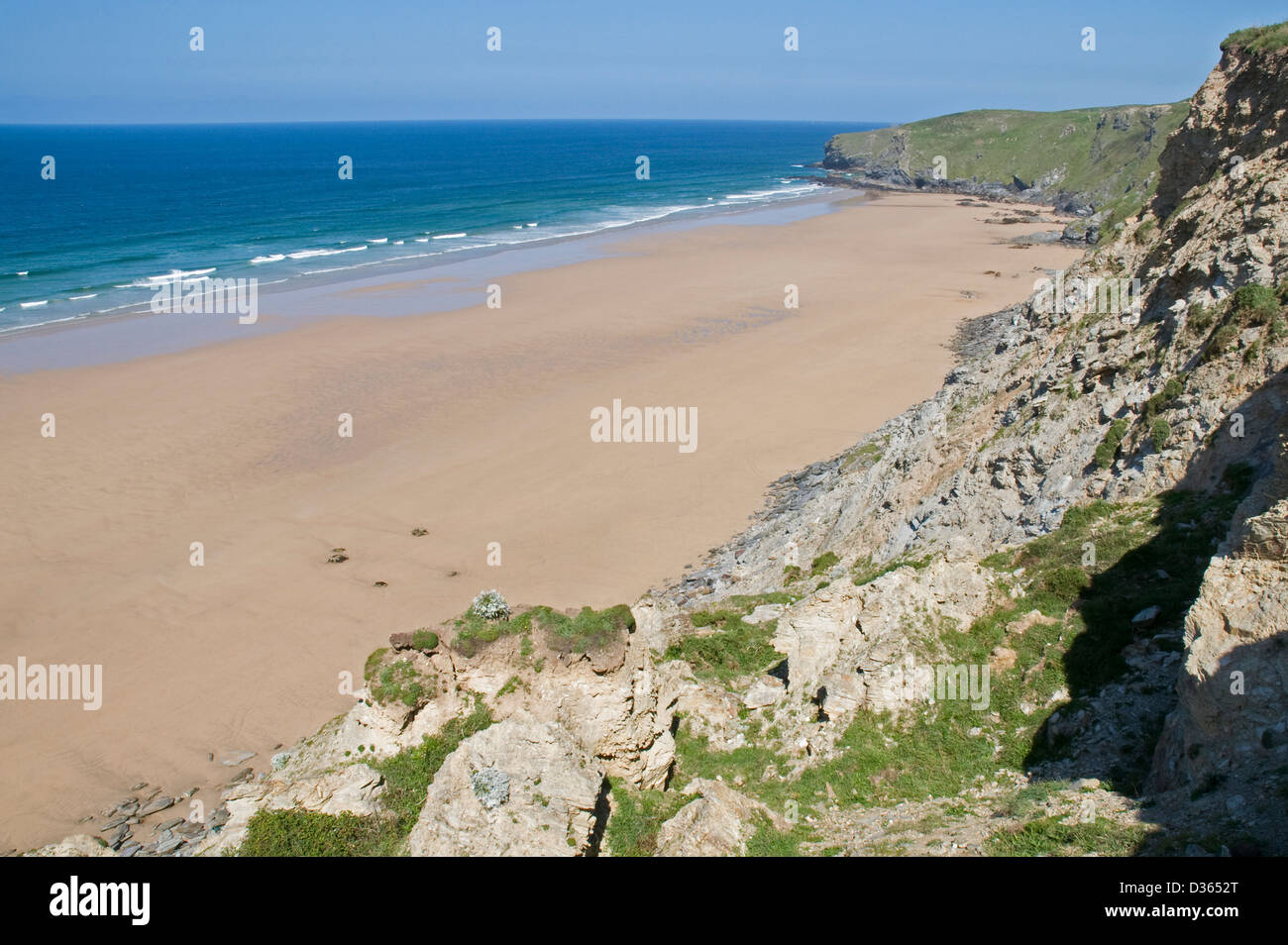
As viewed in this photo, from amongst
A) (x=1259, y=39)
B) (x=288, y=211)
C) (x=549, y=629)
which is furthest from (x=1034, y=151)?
(x=549, y=629)

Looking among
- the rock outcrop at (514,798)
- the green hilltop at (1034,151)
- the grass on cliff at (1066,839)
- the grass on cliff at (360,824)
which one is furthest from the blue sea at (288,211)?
the grass on cliff at (1066,839)

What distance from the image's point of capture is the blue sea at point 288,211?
59500 millimetres

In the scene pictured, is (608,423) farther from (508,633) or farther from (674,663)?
(508,633)

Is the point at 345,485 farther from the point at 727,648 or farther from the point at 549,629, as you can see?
the point at 549,629

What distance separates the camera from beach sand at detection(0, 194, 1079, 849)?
19.3 meters

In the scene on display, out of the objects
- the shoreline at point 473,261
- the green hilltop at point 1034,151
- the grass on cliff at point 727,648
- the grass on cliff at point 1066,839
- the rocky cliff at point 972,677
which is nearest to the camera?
the grass on cliff at point 1066,839

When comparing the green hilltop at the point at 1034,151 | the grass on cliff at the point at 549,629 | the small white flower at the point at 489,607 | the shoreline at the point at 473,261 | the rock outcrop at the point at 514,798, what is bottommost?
the rock outcrop at the point at 514,798

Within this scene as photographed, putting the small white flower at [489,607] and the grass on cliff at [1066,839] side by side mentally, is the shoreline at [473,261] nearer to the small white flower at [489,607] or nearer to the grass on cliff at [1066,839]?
the small white flower at [489,607]

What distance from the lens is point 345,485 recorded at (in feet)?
96.2

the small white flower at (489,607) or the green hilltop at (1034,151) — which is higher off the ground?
the green hilltop at (1034,151)

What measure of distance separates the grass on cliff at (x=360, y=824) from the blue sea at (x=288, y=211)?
47740 millimetres

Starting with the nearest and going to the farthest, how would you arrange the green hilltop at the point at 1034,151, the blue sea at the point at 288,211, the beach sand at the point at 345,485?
the beach sand at the point at 345,485 < the blue sea at the point at 288,211 < the green hilltop at the point at 1034,151
